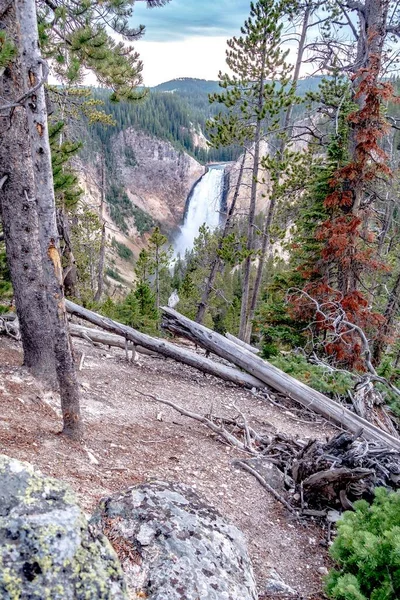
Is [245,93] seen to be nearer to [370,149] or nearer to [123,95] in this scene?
[370,149]

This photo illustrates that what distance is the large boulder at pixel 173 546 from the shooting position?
77.0 inches

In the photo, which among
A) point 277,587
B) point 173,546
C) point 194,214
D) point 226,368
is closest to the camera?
point 173,546

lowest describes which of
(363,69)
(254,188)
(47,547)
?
(47,547)

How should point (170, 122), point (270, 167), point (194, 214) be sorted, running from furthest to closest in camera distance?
point (170, 122) < point (194, 214) < point (270, 167)

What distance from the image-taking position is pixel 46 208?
11.0 ft

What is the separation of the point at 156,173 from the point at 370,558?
121595 millimetres

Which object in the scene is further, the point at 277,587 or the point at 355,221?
the point at 355,221

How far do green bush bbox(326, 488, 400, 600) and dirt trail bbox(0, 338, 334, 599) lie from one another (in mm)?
575

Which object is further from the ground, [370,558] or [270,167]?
[270,167]

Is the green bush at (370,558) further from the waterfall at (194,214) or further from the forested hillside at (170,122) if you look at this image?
the forested hillside at (170,122)

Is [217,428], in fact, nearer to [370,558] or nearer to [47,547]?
[370,558]

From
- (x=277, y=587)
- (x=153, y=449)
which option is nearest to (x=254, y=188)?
(x=153, y=449)

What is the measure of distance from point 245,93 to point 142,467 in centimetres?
1231

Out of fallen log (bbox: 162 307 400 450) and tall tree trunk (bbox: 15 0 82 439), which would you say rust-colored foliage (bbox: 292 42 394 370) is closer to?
fallen log (bbox: 162 307 400 450)
